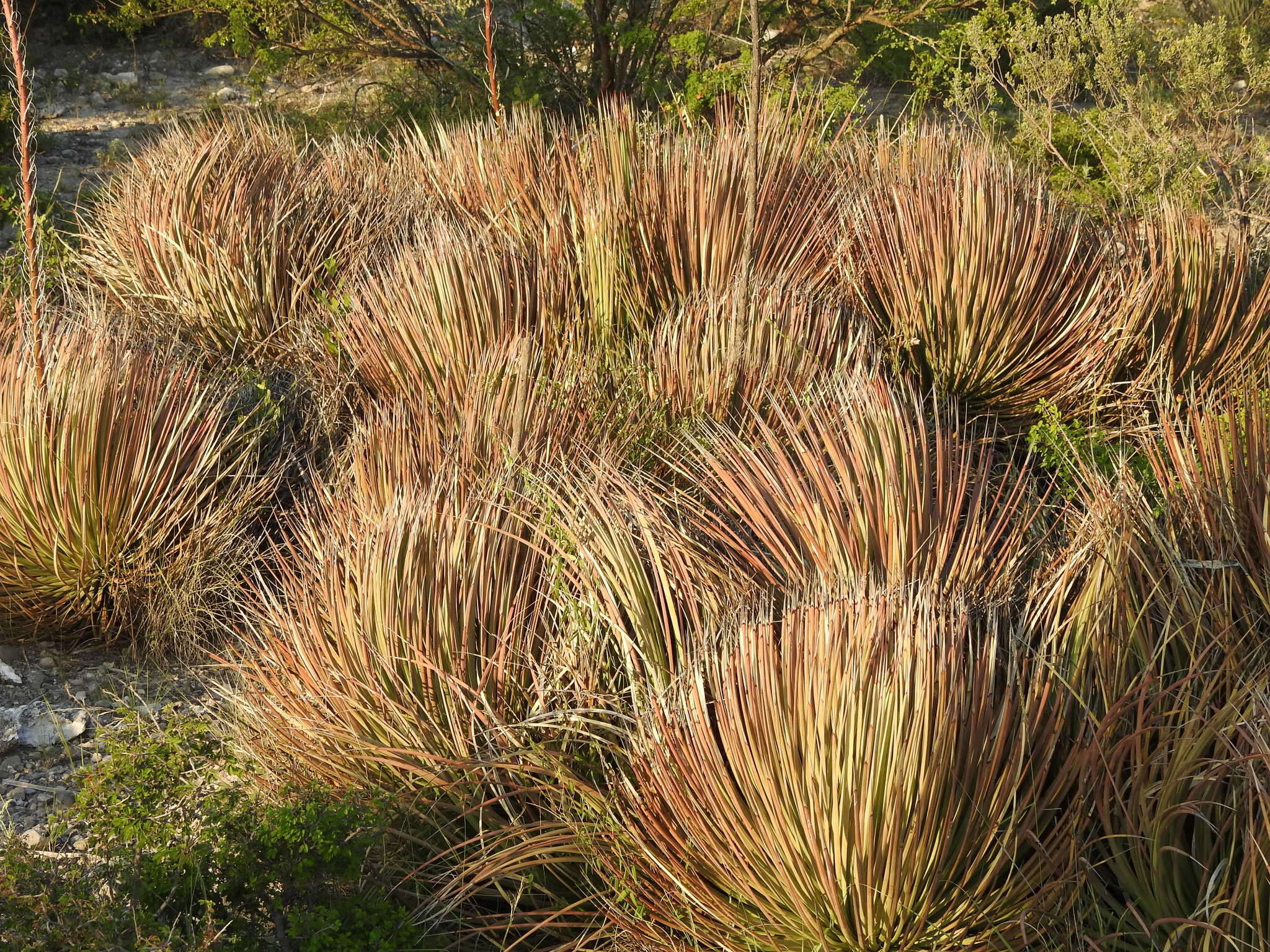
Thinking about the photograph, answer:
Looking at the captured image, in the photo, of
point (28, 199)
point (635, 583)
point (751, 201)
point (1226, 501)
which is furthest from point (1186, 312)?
point (28, 199)

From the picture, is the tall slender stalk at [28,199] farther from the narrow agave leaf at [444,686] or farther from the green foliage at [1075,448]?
the green foliage at [1075,448]

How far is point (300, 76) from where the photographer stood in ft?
32.7

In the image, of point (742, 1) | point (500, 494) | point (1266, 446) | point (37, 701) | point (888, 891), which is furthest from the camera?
point (742, 1)

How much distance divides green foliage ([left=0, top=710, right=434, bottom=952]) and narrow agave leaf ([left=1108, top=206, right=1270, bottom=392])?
3.05 meters

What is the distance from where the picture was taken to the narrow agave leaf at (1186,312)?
4.34 m

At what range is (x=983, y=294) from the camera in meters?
4.22

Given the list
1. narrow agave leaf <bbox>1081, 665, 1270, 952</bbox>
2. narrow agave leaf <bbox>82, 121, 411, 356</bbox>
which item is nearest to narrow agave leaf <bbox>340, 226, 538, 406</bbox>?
narrow agave leaf <bbox>82, 121, 411, 356</bbox>

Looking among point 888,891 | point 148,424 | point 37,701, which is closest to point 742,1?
point 148,424

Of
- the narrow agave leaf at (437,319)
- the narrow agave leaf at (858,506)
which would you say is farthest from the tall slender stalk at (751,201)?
the narrow agave leaf at (858,506)

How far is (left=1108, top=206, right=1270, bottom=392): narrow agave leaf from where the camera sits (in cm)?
434

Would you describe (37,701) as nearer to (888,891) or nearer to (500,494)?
(500,494)

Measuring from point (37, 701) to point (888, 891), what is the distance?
2327mm

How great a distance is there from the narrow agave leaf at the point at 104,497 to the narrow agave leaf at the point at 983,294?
2123 millimetres

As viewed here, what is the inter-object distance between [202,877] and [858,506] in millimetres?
1459
